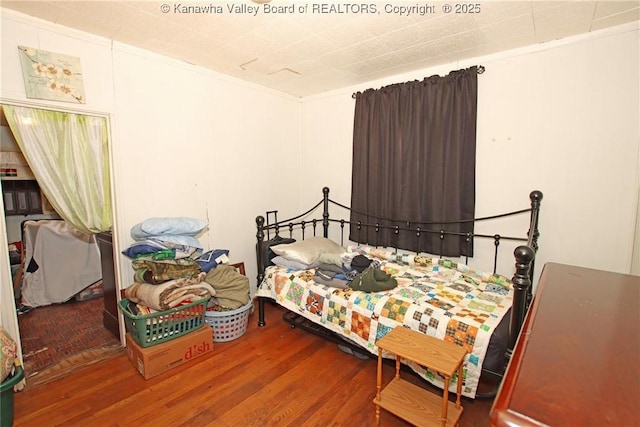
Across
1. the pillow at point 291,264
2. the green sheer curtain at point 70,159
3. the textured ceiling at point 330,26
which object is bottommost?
the pillow at point 291,264

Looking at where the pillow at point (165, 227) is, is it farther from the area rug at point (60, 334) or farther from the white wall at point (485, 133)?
the area rug at point (60, 334)

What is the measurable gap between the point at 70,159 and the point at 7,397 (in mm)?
1438

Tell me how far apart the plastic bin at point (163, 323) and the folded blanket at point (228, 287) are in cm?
16

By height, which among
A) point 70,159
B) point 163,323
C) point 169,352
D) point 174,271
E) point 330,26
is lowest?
point 169,352

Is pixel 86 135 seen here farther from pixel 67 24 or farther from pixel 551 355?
pixel 551 355

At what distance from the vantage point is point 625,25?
193 cm

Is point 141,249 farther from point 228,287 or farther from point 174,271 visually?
point 228,287

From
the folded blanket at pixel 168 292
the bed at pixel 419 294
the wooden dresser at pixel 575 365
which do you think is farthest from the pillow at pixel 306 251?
the wooden dresser at pixel 575 365

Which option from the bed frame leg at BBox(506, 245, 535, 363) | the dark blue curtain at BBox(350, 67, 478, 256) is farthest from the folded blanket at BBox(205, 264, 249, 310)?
the bed frame leg at BBox(506, 245, 535, 363)

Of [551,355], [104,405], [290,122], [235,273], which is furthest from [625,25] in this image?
[104,405]

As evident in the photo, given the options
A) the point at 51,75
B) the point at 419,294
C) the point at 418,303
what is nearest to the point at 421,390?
the point at 418,303

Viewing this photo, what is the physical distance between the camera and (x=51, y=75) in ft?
6.47

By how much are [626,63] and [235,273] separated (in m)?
3.12

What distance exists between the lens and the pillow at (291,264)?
268 cm
